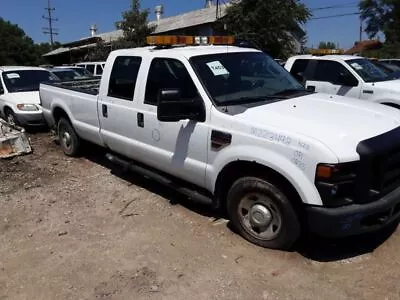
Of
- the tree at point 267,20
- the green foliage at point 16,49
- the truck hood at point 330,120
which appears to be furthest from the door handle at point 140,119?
the green foliage at point 16,49

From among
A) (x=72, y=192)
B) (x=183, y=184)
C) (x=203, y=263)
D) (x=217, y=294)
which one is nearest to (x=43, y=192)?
(x=72, y=192)

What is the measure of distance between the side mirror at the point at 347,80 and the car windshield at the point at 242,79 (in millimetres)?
4591

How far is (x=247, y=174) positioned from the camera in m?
4.03

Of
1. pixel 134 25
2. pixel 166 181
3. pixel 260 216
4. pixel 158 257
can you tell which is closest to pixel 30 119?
pixel 166 181

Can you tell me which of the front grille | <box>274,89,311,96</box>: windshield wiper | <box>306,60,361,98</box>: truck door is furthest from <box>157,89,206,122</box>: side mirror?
<box>306,60,361,98</box>: truck door

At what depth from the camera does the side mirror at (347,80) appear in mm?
9052

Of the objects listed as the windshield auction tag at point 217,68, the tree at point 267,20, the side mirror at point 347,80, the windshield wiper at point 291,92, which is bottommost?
the side mirror at point 347,80

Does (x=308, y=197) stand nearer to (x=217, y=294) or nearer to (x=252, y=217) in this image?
(x=252, y=217)

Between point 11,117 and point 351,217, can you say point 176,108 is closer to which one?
point 351,217

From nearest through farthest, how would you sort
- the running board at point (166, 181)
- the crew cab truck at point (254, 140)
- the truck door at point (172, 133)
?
1. the crew cab truck at point (254, 140)
2. the truck door at point (172, 133)
3. the running board at point (166, 181)

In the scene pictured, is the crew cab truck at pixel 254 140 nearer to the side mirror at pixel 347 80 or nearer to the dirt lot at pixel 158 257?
the dirt lot at pixel 158 257

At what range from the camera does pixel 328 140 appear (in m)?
3.39

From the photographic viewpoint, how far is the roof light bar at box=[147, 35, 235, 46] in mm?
5219

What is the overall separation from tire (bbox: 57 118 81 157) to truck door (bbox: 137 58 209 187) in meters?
2.31
